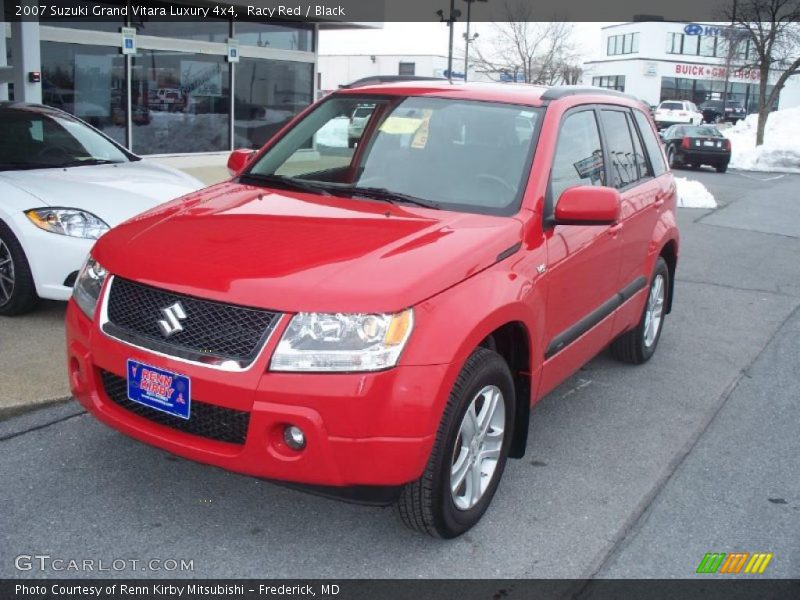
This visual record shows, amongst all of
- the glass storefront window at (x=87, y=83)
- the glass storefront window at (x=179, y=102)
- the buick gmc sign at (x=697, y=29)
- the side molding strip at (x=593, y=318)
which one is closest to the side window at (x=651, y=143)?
the side molding strip at (x=593, y=318)

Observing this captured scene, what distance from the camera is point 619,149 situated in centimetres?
514

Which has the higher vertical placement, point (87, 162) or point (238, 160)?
point (238, 160)

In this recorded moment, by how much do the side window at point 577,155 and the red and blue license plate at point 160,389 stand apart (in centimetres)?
195

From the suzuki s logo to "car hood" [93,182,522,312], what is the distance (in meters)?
0.08

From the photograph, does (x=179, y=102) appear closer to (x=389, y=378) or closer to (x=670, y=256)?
(x=670, y=256)

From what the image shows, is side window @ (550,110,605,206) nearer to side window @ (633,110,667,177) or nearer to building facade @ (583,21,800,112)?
side window @ (633,110,667,177)

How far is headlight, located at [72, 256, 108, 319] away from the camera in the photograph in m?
3.52

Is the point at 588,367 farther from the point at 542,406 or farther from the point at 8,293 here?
the point at 8,293

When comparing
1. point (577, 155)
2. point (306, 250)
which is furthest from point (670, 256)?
point (306, 250)

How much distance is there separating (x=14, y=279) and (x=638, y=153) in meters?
4.18

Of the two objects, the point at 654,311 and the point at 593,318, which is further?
the point at 654,311

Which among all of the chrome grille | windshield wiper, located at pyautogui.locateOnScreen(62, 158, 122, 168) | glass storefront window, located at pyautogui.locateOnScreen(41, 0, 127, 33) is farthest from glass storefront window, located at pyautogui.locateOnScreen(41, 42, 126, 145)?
the chrome grille

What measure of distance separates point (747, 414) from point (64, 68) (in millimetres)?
12476
